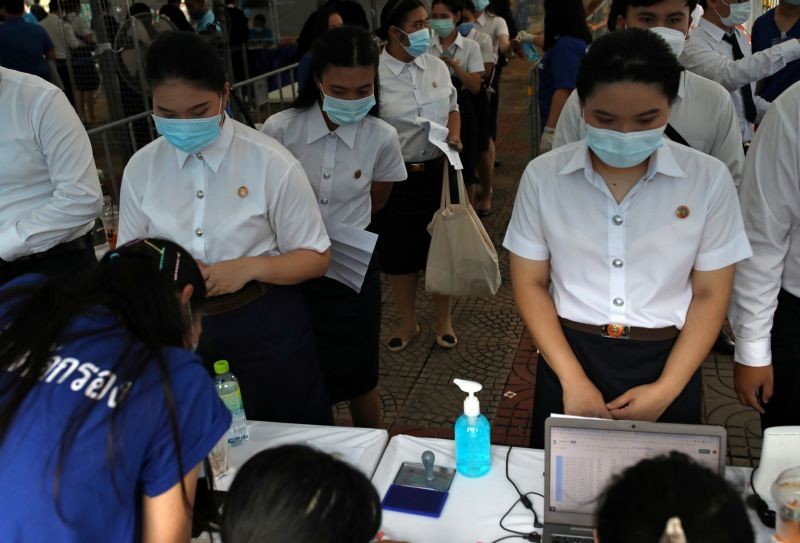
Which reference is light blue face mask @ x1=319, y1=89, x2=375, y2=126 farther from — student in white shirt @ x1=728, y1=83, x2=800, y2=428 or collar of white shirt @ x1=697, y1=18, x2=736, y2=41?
collar of white shirt @ x1=697, y1=18, x2=736, y2=41

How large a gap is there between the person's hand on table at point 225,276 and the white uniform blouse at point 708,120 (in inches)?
56.5

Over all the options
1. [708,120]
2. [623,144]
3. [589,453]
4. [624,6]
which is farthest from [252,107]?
[589,453]

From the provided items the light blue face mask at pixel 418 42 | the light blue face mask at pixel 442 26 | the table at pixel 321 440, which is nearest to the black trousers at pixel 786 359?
the table at pixel 321 440

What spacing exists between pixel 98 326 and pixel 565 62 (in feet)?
9.79

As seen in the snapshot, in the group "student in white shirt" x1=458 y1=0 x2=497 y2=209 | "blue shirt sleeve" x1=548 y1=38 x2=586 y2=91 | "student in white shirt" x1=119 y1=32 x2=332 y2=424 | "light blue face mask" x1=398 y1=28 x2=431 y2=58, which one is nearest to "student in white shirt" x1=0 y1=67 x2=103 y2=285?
"student in white shirt" x1=119 y1=32 x2=332 y2=424

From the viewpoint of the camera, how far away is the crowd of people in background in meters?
1.05

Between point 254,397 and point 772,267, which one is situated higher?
point 772,267

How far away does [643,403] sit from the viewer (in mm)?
1713

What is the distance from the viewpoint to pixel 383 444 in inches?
74.2

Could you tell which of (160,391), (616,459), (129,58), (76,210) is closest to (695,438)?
(616,459)

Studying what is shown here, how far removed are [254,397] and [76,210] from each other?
36.2 inches

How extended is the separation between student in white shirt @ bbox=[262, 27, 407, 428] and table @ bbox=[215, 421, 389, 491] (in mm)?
717

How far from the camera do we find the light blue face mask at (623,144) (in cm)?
165

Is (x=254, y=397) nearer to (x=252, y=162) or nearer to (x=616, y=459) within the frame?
(x=252, y=162)
